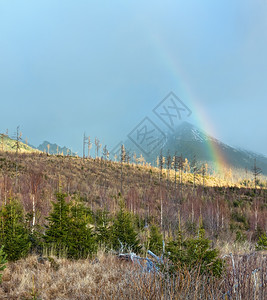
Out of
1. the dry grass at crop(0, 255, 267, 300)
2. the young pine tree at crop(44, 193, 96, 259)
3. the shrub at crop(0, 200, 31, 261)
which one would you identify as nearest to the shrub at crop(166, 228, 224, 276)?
the dry grass at crop(0, 255, 267, 300)

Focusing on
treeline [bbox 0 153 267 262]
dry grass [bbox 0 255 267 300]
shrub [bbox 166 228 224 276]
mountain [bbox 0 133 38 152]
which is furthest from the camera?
mountain [bbox 0 133 38 152]

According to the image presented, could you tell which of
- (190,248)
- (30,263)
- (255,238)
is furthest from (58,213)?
(255,238)

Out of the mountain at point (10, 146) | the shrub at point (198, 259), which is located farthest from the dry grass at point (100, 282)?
the mountain at point (10, 146)

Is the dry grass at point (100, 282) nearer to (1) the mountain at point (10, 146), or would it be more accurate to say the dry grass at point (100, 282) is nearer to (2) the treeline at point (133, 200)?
(2) the treeline at point (133, 200)

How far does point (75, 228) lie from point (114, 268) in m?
2.32

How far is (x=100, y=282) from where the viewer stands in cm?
426

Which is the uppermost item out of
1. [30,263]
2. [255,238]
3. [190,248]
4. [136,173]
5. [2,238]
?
[136,173]

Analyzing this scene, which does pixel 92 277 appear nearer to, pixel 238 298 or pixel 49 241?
pixel 49 241

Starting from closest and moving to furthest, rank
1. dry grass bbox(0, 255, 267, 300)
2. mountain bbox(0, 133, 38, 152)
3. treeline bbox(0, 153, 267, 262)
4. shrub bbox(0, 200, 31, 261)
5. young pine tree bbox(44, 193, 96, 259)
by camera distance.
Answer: dry grass bbox(0, 255, 267, 300) < shrub bbox(0, 200, 31, 261) < young pine tree bbox(44, 193, 96, 259) < treeline bbox(0, 153, 267, 262) < mountain bbox(0, 133, 38, 152)

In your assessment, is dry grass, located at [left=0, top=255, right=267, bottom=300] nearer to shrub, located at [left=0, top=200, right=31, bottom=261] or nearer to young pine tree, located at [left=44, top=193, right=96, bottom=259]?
shrub, located at [left=0, top=200, right=31, bottom=261]

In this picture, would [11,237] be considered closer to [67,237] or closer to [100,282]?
[67,237]

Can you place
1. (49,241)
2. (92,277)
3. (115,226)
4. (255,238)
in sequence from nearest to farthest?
(92,277) → (49,241) → (115,226) → (255,238)

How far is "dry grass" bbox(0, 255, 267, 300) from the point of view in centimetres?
266

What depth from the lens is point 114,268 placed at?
5.15 meters
